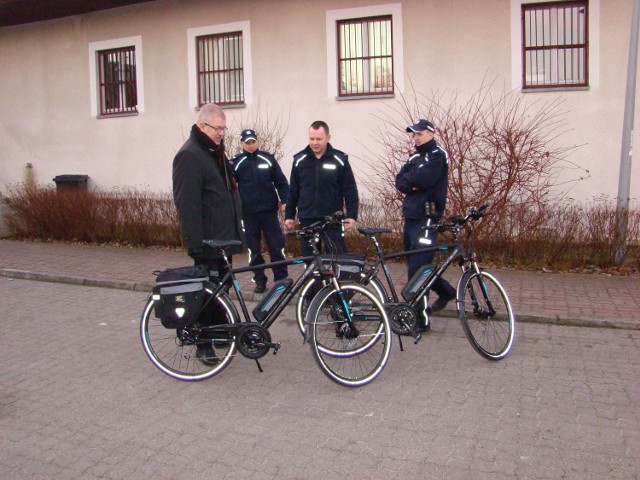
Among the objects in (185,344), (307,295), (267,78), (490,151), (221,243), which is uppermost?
(267,78)

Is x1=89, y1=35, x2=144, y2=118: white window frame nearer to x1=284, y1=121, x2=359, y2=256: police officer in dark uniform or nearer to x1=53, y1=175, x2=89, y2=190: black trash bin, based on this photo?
x1=53, y1=175, x2=89, y2=190: black trash bin

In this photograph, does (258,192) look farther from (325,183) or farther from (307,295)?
(307,295)

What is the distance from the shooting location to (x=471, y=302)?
567cm

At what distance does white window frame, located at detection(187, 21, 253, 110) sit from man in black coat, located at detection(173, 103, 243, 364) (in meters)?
9.00

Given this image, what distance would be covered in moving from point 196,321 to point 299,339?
1430 mm

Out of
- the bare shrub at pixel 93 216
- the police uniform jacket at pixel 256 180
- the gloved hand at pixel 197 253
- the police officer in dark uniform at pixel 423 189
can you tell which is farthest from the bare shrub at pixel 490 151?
the gloved hand at pixel 197 253

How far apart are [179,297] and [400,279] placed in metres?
4.22

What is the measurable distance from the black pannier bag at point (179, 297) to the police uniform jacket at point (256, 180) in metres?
2.86

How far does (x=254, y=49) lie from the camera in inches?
554

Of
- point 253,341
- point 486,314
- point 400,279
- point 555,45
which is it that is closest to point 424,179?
point 486,314

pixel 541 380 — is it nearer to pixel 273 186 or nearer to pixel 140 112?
pixel 273 186

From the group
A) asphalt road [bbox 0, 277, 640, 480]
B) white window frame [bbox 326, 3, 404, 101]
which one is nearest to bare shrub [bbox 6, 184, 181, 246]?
white window frame [bbox 326, 3, 404, 101]

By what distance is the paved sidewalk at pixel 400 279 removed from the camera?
281 inches

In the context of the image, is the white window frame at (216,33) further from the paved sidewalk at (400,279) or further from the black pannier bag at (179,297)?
the black pannier bag at (179,297)
